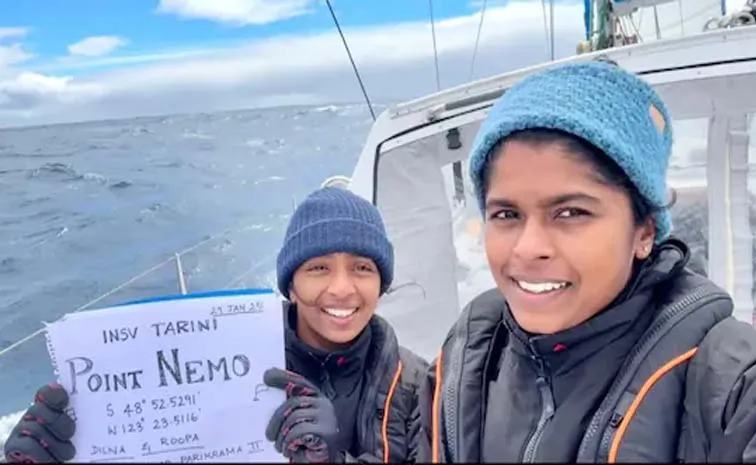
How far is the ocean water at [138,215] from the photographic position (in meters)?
7.58

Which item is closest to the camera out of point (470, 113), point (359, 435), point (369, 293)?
point (359, 435)

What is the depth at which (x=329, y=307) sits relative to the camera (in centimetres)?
185

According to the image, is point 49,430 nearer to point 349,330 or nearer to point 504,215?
point 504,215

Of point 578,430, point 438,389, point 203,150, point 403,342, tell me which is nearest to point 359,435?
point 438,389

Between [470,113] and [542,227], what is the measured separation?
188 cm

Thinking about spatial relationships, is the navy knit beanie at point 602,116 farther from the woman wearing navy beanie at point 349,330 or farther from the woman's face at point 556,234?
the woman wearing navy beanie at point 349,330

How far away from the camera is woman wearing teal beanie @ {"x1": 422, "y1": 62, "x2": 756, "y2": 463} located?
109cm

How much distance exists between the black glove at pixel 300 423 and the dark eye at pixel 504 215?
0.40 meters

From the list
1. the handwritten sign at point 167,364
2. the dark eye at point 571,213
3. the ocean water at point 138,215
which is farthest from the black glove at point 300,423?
the ocean water at point 138,215

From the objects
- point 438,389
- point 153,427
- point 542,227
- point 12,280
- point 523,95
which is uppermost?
point 523,95

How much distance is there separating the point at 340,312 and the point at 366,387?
0.19m

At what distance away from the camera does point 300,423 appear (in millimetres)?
1092

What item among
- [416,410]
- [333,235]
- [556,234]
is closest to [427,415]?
[416,410]

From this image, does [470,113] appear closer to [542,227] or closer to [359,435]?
[359,435]
